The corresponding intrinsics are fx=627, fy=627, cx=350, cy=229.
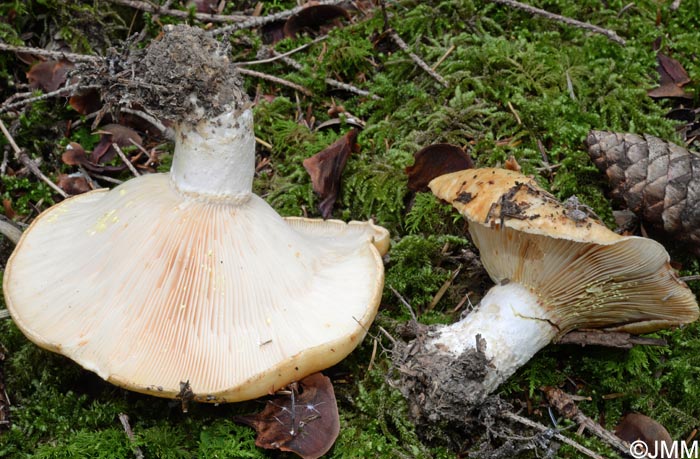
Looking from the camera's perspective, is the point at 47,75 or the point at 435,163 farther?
the point at 47,75

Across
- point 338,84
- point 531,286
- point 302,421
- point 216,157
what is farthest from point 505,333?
point 338,84

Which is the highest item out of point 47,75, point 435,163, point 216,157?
point 216,157

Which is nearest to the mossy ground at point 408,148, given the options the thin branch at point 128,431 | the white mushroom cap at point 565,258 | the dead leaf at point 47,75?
the thin branch at point 128,431

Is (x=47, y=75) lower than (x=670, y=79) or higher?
lower

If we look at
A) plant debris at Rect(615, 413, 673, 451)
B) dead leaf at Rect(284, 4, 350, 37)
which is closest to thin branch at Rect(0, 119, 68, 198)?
dead leaf at Rect(284, 4, 350, 37)

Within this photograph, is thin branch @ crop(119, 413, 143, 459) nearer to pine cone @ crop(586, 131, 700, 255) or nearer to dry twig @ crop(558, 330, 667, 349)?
dry twig @ crop(558, 330, 667, 349)

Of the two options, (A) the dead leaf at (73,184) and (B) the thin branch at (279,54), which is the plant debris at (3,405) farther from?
(B) the thin branch at (279,54)

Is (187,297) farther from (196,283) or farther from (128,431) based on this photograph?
(128,431)
